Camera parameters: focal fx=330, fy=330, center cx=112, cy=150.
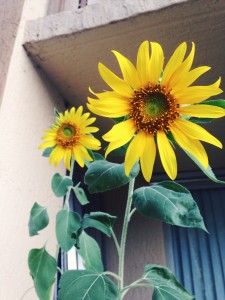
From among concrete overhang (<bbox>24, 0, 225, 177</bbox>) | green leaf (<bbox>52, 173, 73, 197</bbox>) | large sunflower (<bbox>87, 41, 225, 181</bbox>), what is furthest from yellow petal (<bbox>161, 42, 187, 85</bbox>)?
concrete overhang (<bbox>24, 0, 225, 177</bbox>)

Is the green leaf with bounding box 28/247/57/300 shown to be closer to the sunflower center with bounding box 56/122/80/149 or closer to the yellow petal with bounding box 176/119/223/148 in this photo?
the sunflower center with bounding box 56/122/80/149

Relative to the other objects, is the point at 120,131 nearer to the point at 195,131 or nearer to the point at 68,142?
the point at 195,131

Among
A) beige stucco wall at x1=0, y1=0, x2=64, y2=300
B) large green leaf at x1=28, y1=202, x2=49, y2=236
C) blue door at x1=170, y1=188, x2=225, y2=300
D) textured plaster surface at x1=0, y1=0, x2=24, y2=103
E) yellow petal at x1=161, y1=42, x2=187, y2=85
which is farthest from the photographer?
blue door at x1=170, y1=188, x2=225, y2=300

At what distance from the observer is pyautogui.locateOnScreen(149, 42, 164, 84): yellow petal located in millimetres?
501

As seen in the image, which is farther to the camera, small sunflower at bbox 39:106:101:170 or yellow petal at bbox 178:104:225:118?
small sunflower at bbox 39:106:101:170

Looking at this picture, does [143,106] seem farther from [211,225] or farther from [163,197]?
[211,225]

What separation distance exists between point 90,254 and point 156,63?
1.47 feet

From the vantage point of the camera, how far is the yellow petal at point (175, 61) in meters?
0.49

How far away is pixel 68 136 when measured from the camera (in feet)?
2.67

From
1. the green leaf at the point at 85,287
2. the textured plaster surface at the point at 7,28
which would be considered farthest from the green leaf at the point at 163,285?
the textured plaster surface at the point at 7,28

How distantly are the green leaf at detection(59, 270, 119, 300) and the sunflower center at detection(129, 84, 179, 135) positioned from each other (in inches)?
10.3

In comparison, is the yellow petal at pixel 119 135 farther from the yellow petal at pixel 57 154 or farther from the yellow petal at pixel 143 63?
the yellow petal at pixel 57 154

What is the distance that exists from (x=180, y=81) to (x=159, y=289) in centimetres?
35

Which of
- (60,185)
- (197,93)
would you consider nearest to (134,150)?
(197,93)
